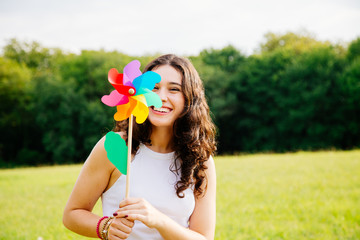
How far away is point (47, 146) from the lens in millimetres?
26531

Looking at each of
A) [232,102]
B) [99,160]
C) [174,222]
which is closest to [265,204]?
[174,222]

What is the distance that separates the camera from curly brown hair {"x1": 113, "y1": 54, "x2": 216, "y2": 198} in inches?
78.8

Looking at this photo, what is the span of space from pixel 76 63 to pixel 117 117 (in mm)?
29774

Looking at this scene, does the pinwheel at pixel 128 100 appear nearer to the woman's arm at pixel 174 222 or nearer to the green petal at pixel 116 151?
the green petal at pixel 116 151

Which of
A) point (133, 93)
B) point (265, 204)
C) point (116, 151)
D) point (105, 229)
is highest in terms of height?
point (133, 93)

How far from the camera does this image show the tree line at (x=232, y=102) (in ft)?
80.8

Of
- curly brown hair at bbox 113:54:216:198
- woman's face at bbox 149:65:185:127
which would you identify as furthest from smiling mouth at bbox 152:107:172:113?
curly brown hair at bbox 113:54:216:198

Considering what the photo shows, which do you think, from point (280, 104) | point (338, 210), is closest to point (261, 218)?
point (338, 210)

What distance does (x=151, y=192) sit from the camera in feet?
6.41

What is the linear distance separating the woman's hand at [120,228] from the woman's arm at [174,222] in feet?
0.19

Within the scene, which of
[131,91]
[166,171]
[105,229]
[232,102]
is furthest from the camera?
[232,102]

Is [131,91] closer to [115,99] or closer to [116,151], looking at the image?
[115,99]

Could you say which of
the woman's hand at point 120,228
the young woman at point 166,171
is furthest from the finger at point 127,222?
the young woman at point 166,171

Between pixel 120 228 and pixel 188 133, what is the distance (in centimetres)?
74
